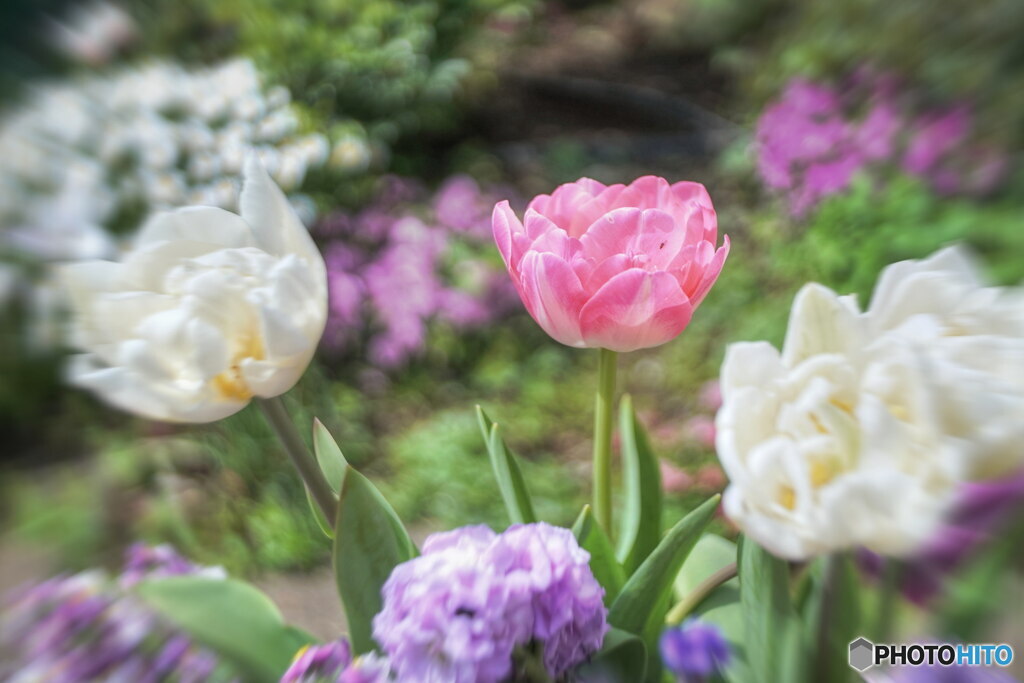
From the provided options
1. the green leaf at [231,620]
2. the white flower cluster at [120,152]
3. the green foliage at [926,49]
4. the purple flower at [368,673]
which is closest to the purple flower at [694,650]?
the purple flower at [368,673]

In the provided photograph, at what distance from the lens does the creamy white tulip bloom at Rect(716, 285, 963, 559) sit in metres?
0.25

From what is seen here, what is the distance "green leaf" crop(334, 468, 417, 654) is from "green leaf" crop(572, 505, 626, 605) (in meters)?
0.10

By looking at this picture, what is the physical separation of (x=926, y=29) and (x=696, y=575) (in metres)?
2.09

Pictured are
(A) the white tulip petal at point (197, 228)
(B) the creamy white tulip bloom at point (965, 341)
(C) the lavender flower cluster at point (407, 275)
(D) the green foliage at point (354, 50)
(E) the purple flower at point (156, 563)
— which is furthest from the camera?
(D) the green foliage at point (354, 50)

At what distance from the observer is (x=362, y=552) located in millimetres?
398

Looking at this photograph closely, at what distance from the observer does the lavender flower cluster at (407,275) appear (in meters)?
2.05

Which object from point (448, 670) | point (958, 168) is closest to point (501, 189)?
point (958, 168)

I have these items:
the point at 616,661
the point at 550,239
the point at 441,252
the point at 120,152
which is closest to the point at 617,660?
the point at 616,661

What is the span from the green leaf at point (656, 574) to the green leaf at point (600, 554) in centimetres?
2

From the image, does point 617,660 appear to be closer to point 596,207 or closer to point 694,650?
point 694,650

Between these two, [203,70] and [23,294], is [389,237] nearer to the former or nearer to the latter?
[203,70]

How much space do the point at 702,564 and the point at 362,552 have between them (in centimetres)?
27

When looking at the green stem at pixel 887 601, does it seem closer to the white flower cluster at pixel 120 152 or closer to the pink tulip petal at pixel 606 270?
the pink tulip petal at pixel 606 270

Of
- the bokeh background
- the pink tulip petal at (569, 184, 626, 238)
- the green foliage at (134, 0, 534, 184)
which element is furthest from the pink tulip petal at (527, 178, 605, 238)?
the green foliage at (134, 0, 534, 184)
